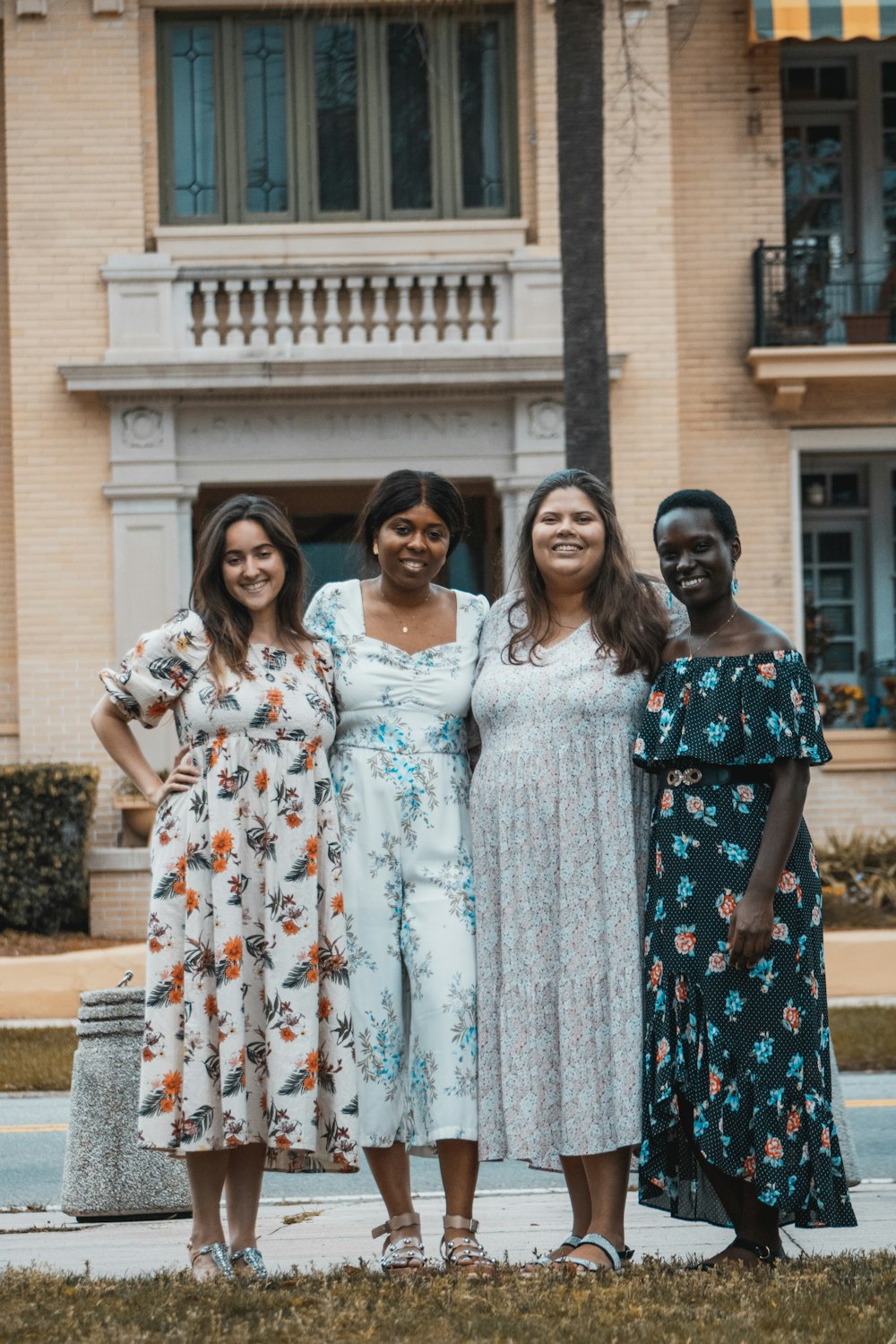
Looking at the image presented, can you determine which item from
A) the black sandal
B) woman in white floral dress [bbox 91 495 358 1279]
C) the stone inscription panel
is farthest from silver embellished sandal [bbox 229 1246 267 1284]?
the stone inscription panel

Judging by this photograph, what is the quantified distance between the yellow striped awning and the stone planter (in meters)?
8.25

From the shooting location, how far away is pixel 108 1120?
21.7 ft

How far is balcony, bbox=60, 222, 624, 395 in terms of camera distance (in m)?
15.6

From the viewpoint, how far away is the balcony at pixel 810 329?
16219 mm

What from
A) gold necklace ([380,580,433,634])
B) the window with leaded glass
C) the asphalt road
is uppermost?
the window with leaded glass

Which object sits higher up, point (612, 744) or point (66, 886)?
point (612, 744)

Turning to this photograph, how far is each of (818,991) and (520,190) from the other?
12435 millimetres

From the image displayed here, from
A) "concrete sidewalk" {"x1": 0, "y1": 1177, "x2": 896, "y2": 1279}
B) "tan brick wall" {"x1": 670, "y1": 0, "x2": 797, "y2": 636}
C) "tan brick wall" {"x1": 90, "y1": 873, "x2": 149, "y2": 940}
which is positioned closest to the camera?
"concrete sidewalk" {"x1": 0, "y1": 1177, "x2": 896, "y2": 1279}

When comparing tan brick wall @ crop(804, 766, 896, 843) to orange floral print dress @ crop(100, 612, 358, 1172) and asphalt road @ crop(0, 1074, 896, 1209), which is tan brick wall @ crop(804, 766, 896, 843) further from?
orange floral print dress @ crop(100, 612, 358, 1172)

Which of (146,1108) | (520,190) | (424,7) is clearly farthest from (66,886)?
(146,1108)

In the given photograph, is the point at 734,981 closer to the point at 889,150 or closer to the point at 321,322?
the point at 321,322

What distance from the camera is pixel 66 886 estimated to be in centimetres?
1478

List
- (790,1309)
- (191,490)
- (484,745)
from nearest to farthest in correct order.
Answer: (790,1309)
(484,745)
(191,490)

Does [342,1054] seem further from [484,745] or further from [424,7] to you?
[424,7]
